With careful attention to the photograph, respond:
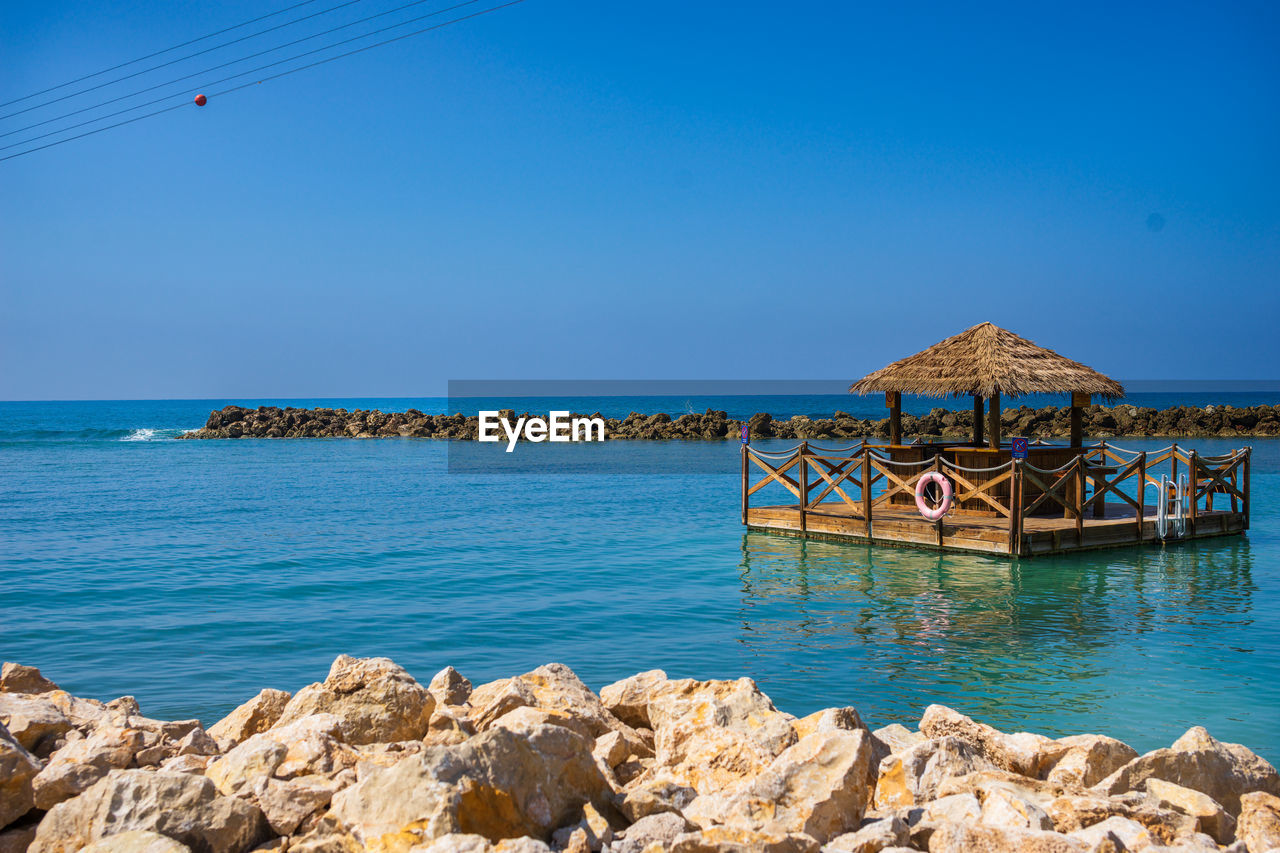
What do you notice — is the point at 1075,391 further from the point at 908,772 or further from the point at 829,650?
the point at 908,772

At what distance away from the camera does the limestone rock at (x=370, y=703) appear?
5.35 m

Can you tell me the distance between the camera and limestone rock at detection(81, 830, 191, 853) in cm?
367

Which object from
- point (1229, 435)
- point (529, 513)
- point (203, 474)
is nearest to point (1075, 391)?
point (529, 513)

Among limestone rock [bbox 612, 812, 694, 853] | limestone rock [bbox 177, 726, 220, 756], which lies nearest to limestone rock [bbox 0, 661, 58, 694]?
limestone rock [bbox 177, 726, 220, 756]

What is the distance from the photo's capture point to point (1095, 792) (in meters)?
4.85

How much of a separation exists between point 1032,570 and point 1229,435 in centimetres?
4236

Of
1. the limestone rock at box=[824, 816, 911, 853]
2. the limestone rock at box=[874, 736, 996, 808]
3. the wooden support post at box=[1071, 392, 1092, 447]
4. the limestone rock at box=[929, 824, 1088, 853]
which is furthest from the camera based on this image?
the wooden support post at box=[1071, 392, 1092, 447]

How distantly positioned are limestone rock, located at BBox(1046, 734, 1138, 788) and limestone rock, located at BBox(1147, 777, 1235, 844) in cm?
43

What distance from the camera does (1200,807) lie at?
4.54 meters

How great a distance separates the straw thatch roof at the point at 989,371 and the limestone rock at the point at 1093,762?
1252 cm

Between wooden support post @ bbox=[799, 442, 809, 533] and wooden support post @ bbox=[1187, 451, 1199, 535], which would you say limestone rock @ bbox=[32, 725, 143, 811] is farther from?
wooden support post @ bbox=[1187, 451, 1199, 535]

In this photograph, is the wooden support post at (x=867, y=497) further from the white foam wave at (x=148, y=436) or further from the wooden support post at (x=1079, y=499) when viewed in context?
the white foam wave at (x=148, y=436)

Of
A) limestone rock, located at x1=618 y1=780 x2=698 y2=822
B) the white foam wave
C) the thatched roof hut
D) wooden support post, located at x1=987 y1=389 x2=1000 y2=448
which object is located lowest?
limestone rock, located at x1=618 y1=780 x2=698 y2=822

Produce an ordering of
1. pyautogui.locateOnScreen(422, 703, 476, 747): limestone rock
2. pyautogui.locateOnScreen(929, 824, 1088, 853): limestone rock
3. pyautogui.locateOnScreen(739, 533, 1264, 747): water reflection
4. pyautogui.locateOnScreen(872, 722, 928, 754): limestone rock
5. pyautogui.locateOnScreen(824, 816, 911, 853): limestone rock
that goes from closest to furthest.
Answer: pyautogui.locateOnScreen(929, 824, 1088, 853): limestone rock → pyautogui.locateOnScreen(824, 816, 911, 853): limestone rock → pyautogui.locateOnScreen(422, 703, 476, 747): limestone rock → pyautogui.locateOnScreen(872, 722, 928, 754): limestone rock → pyautogui.locateOnScreen(739, 533, 1264, 747): water reflection
